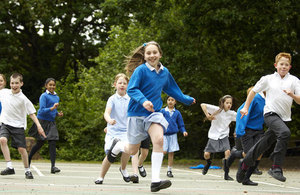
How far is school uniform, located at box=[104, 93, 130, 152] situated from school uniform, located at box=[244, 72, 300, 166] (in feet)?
6.94

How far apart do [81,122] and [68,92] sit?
2.99 meters

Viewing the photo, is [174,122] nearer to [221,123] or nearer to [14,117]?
[221,123]

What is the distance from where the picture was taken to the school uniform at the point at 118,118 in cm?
868

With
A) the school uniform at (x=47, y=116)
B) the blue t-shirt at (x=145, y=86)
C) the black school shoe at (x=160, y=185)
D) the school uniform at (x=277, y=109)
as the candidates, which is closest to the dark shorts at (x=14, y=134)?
the school uniform at (x=47, y=116)

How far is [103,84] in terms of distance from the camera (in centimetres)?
2186

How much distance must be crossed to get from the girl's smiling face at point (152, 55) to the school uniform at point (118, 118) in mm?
1821

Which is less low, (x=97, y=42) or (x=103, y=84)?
(x=97, y=42)

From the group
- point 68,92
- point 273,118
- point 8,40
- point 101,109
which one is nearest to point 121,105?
point 273,118

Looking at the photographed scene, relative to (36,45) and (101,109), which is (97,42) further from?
(101,109)

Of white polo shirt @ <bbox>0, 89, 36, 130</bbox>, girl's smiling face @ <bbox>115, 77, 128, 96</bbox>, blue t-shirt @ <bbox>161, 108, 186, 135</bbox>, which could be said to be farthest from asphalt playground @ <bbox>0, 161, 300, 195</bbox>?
blue t-shirt @ <bbox>161, 108, 186, 135</bbox>

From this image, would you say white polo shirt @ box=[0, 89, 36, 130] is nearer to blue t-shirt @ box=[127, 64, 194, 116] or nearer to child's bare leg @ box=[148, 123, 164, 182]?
blue t-shirt @ box=[127, 64, 194, 116]

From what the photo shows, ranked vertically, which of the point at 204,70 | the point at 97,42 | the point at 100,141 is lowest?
the point at 100,141

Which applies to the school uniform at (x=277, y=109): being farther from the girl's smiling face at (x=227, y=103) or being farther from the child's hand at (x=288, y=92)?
the girl's smiling face at (x=227, y=103)

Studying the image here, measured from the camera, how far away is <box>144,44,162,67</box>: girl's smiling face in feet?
23.2
